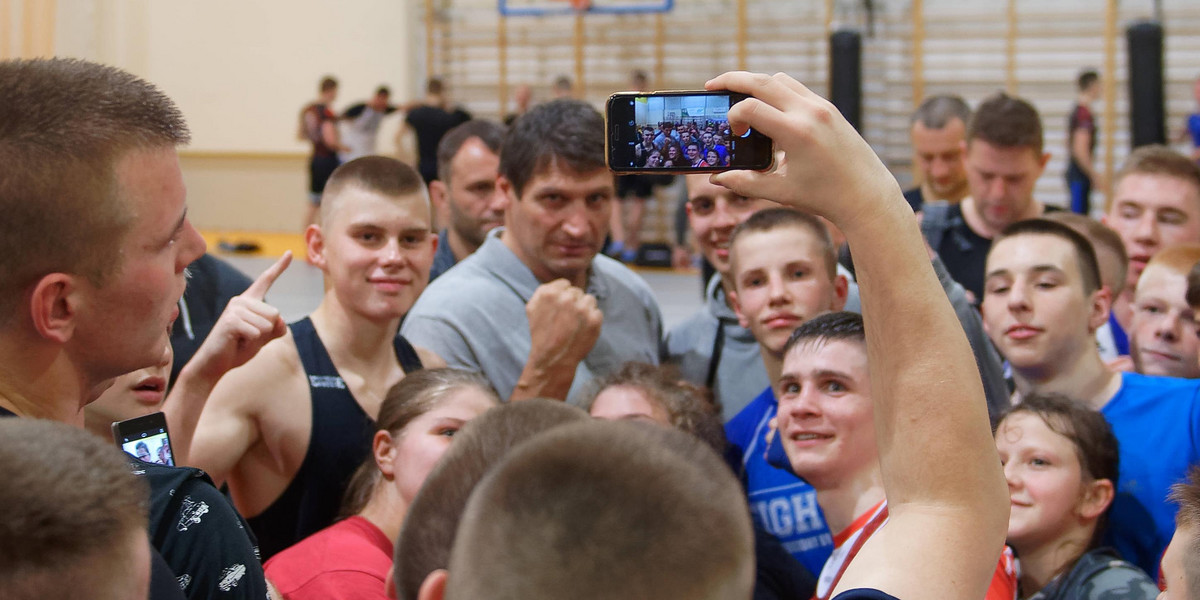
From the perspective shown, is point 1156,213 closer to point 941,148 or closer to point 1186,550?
point 941,148

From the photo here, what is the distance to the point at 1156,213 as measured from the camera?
375cm

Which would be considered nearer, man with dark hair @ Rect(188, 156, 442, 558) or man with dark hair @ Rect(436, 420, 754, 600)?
man with dark hair @ Rect(436, 420, 754, 600)

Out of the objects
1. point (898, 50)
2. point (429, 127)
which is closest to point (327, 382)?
point (429, 127)

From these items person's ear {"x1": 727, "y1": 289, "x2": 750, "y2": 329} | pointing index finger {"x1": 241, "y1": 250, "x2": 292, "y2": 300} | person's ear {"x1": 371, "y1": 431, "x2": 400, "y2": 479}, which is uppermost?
pointing index finger {"x1": 241, "y1": 250, "x2": 292, "y2": 300}

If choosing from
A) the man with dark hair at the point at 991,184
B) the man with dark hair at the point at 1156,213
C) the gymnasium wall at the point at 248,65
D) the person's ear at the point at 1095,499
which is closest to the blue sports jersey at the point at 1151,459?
the person's ear at the point at 1095,499

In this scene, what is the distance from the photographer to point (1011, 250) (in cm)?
291

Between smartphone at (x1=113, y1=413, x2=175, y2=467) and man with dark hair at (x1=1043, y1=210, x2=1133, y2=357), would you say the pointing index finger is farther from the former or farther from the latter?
man with dark hair at (x1=1043, y1=210, x2=1133, y2=357)

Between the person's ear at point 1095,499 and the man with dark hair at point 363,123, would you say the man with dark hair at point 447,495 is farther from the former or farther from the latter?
the man with dark hair at point 363,123

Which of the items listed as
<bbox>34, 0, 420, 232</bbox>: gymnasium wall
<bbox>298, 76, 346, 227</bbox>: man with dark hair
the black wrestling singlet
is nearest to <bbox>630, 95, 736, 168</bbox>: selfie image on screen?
the black wrestling singlet

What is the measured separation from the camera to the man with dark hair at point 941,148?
16.0 ft

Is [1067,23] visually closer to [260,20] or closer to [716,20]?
[716,20]

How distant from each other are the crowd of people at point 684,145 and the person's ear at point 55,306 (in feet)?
2.40

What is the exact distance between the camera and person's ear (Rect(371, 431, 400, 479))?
221cm

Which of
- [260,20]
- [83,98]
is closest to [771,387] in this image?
[83,98]
